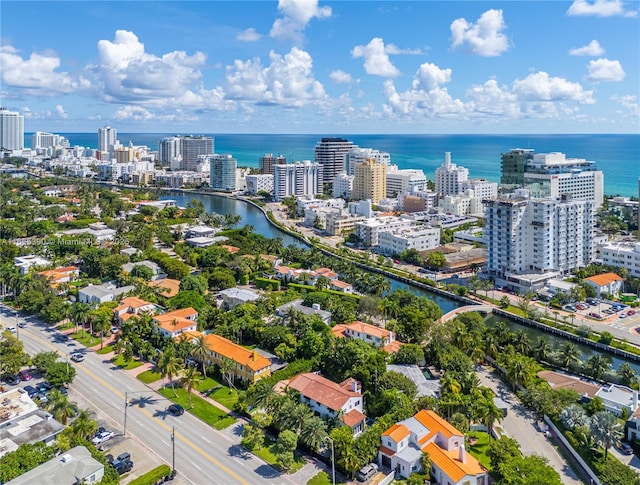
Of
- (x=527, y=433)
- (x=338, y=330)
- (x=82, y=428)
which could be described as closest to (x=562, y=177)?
(x=338, y=330)

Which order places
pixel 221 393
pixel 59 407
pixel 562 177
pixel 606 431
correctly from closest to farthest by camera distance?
pixel 606 431 → pixel 59 407 → pixel 221 393 → pixel 562 177

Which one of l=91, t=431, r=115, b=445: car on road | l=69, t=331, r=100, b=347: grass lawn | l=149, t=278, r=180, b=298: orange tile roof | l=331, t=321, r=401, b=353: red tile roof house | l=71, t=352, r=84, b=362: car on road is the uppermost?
l=149, t=278, r=180, b=298: orange tile roof

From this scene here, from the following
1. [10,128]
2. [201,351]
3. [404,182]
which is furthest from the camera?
[10,128]

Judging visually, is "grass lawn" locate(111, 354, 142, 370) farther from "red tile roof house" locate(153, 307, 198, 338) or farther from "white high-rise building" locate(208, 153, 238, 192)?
"white high-rise building" locate(208, 153, 238, 192)

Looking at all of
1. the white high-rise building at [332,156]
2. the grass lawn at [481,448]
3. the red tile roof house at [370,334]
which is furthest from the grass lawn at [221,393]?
the white high-rise building at [332,156]

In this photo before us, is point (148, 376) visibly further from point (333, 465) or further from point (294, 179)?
point (294, 179)

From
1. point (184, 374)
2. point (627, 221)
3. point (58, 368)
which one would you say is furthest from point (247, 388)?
point (627, 221)

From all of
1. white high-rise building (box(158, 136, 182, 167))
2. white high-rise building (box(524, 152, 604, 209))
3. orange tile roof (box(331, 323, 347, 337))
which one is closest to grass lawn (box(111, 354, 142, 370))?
orange tile roof (box(331, 323, 347, 337))
